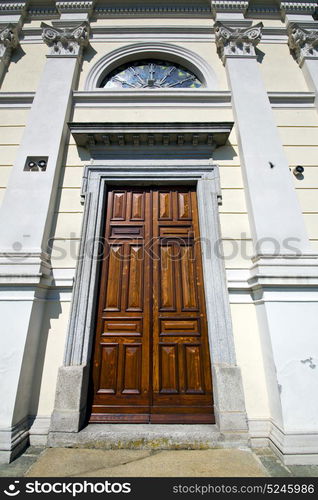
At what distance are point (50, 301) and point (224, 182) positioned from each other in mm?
3454

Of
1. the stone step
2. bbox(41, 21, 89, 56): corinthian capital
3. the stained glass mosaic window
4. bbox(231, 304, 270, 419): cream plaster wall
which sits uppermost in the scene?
bbox(41, 21, 89, 56): corinthian capital

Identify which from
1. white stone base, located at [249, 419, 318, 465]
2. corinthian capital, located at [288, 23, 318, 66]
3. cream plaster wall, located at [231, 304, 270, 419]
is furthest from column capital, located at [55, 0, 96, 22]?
white stone base, located at [249, 419, 318, 465]

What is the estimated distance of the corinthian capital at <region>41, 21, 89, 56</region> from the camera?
514cm

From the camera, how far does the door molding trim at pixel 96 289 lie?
292 cm

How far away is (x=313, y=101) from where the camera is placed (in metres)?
Result: 4.75

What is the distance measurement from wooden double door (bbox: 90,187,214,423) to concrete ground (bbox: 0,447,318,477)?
0.50 metres

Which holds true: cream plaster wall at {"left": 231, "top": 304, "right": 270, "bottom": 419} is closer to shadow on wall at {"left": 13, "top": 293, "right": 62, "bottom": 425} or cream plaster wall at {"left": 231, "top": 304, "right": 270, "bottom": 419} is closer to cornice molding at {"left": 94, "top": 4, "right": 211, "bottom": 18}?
shadow on wall at {"left": 13, "top": 293, "right": 62, "bottom": 425}

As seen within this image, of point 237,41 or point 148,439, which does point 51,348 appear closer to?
point 148,439

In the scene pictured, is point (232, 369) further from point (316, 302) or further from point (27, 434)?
point (27, 434)

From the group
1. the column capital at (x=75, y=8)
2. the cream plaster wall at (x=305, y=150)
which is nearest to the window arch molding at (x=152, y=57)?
the column capital at (x=75, y=8)

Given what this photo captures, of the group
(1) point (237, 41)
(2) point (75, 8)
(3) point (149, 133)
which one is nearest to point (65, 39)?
(2) point (75, 8)

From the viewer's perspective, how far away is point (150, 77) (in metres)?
5.42

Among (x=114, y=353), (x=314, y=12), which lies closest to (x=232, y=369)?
(x=114, y=353)

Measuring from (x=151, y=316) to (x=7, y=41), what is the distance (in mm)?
6923
